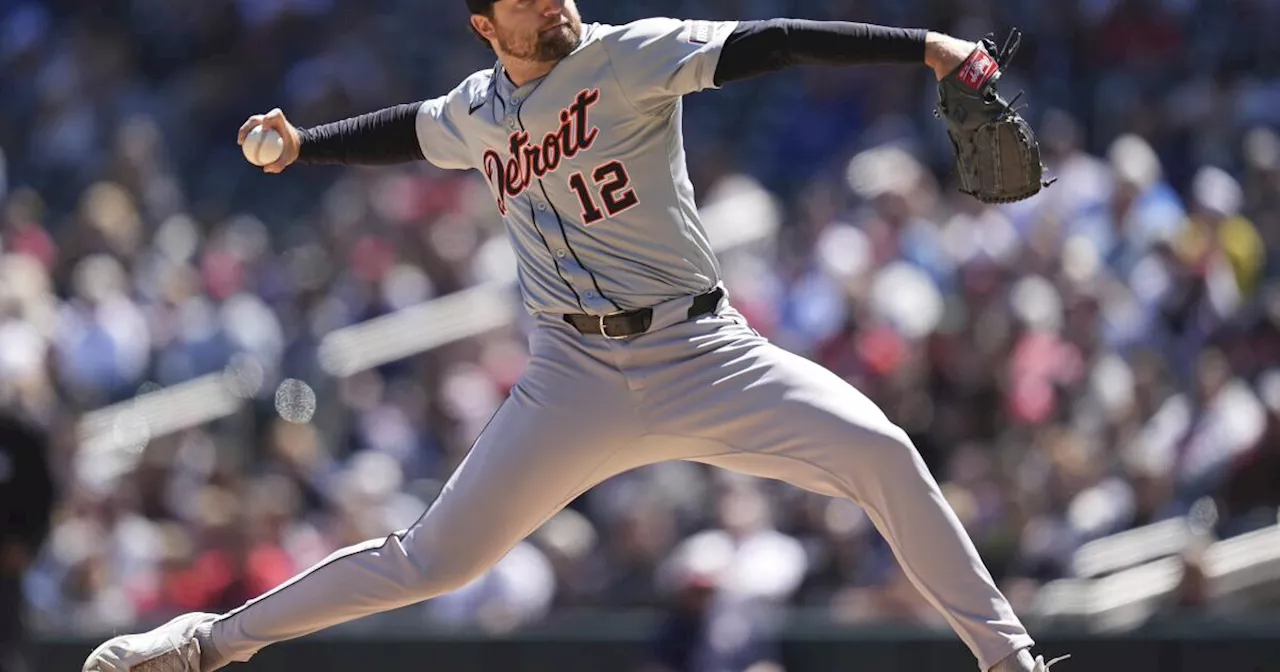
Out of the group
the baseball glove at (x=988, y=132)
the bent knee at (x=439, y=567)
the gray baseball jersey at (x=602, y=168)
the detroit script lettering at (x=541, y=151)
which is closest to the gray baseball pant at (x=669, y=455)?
the bent knee at (x=439, y=567)

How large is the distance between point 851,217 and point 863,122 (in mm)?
1216

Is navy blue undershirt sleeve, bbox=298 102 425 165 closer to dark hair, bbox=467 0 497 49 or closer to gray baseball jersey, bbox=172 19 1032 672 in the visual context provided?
gray baseball jersey, bbox=172 19 1032 672

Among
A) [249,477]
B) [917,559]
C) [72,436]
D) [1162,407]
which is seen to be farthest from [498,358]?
[917,559]

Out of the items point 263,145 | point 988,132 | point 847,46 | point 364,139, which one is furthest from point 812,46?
point 263,145

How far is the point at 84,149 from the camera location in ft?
40.6

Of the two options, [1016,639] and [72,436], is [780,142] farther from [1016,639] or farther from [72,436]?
[1016,639]

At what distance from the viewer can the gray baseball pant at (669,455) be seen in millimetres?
4496

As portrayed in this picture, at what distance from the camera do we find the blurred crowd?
28.0 feet

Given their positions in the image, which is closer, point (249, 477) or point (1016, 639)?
point (1016, 639)

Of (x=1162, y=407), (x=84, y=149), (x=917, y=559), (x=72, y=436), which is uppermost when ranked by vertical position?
(x=84, y=149)

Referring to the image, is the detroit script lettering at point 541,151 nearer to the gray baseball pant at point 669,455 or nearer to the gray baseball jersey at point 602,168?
the gray baseball jersey at point 602,168

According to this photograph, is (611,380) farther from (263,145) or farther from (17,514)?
(17,514)

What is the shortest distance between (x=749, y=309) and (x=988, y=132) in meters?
5.38

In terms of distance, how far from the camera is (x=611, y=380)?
4.64 meters
